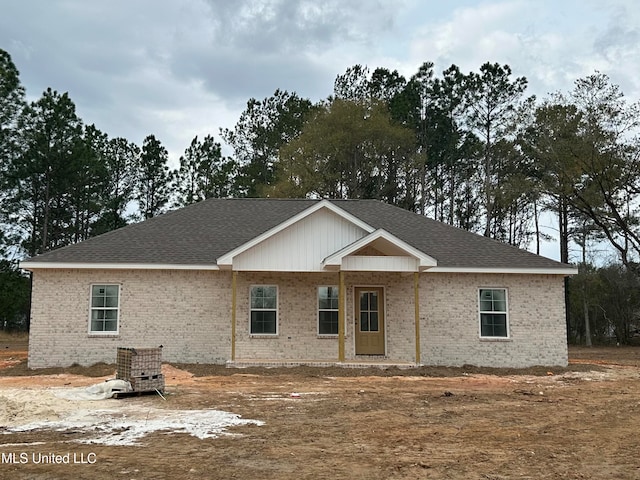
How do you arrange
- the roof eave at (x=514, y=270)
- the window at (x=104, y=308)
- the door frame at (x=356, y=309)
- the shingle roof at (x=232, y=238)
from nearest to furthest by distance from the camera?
the window at (x=104, y=308), the shingle roof at (x=232, y=238), the roof eave at (x=514, y=270), the door frame at (x=356, y=309)

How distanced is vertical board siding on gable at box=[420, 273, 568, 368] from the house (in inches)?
1.2

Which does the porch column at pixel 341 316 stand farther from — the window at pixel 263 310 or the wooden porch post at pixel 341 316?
the window at pixel 263 310

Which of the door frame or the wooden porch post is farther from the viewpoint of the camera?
the door frame

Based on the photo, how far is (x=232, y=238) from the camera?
1905cm

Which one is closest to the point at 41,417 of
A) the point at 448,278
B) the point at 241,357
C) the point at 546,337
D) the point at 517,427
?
the point at 517,427

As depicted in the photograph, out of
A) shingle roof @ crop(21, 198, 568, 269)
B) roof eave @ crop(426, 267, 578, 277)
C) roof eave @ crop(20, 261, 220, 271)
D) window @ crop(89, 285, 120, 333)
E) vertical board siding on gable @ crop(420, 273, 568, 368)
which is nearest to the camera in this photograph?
roof eave @ crop(20, 261, 220, 271)

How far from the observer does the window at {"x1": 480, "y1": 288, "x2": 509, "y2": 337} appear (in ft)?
58.2

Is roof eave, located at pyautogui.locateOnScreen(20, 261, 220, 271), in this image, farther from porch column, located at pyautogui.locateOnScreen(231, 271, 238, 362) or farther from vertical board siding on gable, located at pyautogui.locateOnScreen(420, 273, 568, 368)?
vertical board siding on gable, located at pyautogui.locateOnScreen(420, 273, 568, 368)

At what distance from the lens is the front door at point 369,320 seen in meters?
17.9

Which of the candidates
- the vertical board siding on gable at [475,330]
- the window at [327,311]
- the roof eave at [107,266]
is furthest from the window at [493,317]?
the roof eave at [107,266]

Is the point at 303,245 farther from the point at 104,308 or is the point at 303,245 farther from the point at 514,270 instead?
the point at 514,270

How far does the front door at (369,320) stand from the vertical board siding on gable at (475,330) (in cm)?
126

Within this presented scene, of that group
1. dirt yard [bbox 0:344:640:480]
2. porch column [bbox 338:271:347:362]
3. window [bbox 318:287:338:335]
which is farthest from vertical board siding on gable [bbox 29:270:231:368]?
porch column [bbox 338:271:347:362]

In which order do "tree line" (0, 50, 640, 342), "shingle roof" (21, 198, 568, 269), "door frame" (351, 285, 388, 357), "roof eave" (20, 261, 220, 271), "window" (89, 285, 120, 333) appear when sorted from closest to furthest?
"roof eave" (20, 261, 220, 271)
"window" (89, 285, 120, 333)
"shingle roof" (21, 198, 568, 269)
"door frame" (351, 285, 388, 357)
"tree line" (0, 50, 640, 342)
